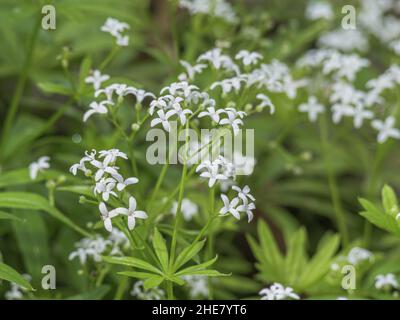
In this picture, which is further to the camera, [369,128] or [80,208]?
[369,128]

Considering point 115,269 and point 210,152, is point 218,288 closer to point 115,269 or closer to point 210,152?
point 115,269

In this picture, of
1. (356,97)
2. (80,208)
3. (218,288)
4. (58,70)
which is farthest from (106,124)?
(356,97)

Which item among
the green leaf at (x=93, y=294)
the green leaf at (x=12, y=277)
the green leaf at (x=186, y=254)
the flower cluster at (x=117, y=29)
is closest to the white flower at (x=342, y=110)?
the flower cluster at (x=117, y=29)

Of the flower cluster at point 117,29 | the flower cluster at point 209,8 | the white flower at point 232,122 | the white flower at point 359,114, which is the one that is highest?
the flower cluster at point 209,8

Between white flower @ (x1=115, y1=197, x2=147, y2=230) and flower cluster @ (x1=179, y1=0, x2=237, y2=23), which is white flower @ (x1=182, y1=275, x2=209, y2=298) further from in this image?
flower cluster @ (x1=179, y1=0, x2=237, y2=23)

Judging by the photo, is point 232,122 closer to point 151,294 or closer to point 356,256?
point 151,294

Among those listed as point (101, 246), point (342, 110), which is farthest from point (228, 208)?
point (342, 110)

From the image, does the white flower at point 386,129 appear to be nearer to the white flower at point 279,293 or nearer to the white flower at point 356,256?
the white flower at point 356,256

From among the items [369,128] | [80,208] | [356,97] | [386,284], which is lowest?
[386,284]
